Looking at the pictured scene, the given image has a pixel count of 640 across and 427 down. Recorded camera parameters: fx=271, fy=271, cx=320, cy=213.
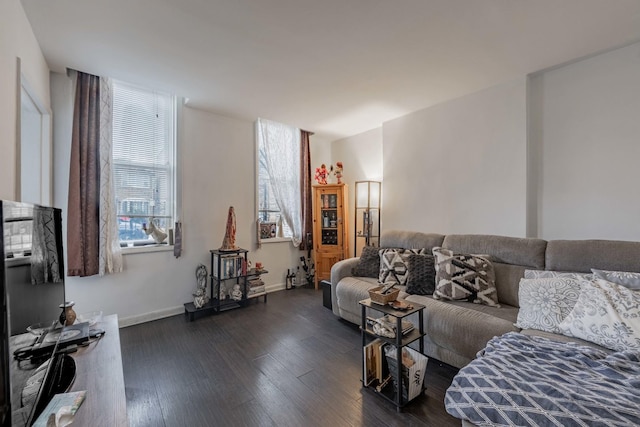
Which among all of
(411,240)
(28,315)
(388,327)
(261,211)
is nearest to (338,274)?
(411,240)

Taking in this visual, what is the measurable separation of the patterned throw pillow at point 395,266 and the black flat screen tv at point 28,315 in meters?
2.40

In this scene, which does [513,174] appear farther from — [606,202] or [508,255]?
[508,255]

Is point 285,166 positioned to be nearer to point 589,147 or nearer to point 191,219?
point 191,219

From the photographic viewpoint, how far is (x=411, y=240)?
3.02 meters

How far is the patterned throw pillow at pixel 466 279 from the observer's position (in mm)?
2203

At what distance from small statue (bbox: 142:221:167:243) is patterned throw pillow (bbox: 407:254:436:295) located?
2.77 meters

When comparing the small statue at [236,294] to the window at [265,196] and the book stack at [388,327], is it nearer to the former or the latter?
the window at [265,196]

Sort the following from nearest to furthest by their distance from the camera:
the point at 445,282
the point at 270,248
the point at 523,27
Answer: the point at 523,27 < the point at 445,282 < the point at 270,248

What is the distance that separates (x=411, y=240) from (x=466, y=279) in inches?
32.5

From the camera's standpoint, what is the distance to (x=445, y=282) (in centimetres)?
230

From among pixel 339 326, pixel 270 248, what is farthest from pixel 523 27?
pixel 270 248

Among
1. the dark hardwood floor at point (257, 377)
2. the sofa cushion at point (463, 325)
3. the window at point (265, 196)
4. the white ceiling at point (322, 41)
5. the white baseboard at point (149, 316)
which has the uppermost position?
the white ceiling at point (322, 41)

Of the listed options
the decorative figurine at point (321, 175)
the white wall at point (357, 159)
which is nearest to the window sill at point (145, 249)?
the decorative figurine at point (321, 175)

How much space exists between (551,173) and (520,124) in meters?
0.57
